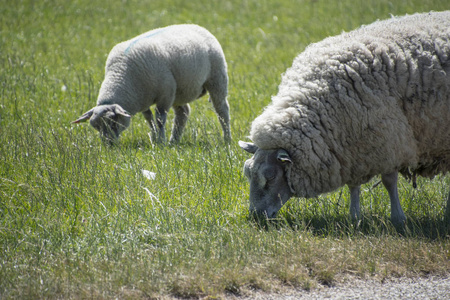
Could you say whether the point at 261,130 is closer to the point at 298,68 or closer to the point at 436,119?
the point at 298,68

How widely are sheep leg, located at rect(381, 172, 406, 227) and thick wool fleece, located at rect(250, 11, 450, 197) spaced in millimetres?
141

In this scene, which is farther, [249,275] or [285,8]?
[285,8]

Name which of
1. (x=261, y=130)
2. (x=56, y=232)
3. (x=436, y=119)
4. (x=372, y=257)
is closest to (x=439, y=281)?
(x=372, y=257)

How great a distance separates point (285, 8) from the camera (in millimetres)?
18453

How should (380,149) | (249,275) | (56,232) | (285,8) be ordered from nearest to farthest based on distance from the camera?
(249,275) < (56,232) < (380,149) < (285,8)

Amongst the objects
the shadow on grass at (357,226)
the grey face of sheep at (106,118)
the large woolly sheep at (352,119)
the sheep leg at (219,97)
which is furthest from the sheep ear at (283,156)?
the sheep leg at (219,97)

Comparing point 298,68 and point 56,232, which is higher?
point 298,68

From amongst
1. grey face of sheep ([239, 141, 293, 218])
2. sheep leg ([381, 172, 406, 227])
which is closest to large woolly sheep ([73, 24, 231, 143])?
grey face of sheep ([239, 141, 293, 218])

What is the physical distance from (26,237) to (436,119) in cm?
354

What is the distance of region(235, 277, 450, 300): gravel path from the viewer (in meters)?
→ 3.34

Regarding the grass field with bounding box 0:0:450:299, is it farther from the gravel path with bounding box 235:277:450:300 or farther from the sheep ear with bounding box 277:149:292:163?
the sheep ear with bounding box 277:149:292:163

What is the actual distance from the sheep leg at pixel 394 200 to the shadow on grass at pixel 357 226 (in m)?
0.08

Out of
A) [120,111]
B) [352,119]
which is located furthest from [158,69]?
[352,119]

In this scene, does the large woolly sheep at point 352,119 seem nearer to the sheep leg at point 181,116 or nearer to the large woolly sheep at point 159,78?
the large woolly sheep at point 159,78
